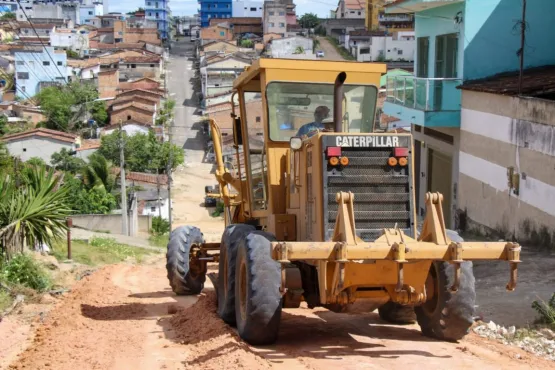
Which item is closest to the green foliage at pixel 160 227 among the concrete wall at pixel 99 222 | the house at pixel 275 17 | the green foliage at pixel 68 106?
the concrete wall at pixel 99 222

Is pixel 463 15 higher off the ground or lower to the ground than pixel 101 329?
higher

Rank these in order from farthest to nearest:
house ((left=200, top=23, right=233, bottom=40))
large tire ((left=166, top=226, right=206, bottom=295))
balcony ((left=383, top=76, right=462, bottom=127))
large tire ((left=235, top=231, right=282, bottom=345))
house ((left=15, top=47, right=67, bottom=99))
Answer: house ((left=200, top=23, right=233, bottom=40)) < house ((left=15, top=47, right=67, bottom=99)) < balcony ((left=383, top=76, right=462, bottom=127)) < large tire ((left=166, top=226, right=206, bottom=295)) < large tire ((left=235, top=231, right=282, bottom=345))

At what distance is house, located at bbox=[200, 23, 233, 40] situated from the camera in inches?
4326

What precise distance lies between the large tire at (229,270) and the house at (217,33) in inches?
3982

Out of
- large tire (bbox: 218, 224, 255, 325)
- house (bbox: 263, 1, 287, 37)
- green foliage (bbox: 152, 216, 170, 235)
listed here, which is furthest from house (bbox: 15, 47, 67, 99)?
large tire (bbox: 218, 224, 255, 325)

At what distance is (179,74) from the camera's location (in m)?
96.8

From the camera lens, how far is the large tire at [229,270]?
9.74 meters

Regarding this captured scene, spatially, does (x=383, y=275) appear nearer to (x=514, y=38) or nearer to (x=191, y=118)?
(x=514, y=38)

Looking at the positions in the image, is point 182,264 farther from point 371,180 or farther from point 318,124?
point 371,180

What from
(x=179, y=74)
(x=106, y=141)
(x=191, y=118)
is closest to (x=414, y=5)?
(x=106, y=141)

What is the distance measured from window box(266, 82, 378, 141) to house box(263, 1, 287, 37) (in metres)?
99.5

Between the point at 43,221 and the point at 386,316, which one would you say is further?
the point at 43,221

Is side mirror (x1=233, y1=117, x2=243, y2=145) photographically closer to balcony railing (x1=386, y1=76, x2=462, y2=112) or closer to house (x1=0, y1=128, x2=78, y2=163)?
balcony railing (x1=386, y1=76, x2=462, y2=112)

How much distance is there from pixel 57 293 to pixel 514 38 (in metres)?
13.7
